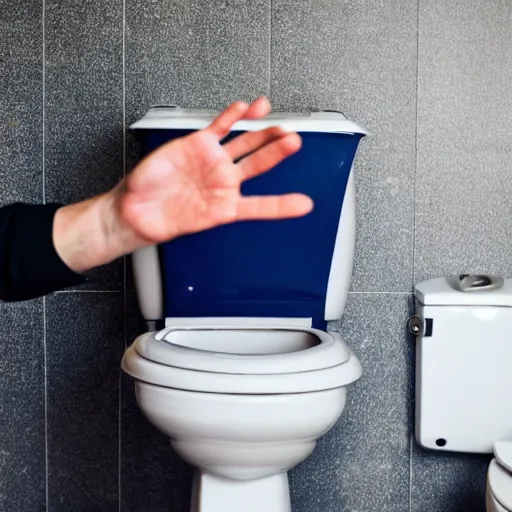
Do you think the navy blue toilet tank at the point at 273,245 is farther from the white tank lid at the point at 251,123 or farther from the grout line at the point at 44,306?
the grout line at the point at 44,306

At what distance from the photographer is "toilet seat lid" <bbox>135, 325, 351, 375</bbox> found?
1.31 meters

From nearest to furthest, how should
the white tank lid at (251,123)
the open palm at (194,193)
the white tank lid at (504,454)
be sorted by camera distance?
the open palm at (194,193) < the white tank lid at (504,454) < the white tank lid at (251,123)

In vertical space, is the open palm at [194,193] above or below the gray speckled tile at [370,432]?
above

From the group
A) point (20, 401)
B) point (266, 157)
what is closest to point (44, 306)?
point (20, 401)

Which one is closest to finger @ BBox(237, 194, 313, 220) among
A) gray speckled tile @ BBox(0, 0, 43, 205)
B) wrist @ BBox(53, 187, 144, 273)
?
wrist @ BBox(53, 187, 144, 273)

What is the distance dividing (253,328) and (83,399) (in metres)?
0.61

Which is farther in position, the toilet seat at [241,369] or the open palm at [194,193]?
the toilet seat at [241,369]

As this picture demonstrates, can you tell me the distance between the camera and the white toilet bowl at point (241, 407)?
50.9 inches

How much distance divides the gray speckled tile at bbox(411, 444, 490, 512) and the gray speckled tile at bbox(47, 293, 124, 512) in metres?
0.80

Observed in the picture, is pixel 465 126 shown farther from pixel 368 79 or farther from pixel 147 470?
pixel 147 470

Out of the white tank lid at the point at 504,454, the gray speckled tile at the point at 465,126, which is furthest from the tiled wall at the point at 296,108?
the white tank lid at the point at 504,454

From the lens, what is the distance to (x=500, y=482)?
1371 mm

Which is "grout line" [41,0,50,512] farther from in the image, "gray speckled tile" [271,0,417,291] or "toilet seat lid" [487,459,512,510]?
"toilet seat lid" [487,459,512,510]

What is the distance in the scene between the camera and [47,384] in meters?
1.98
